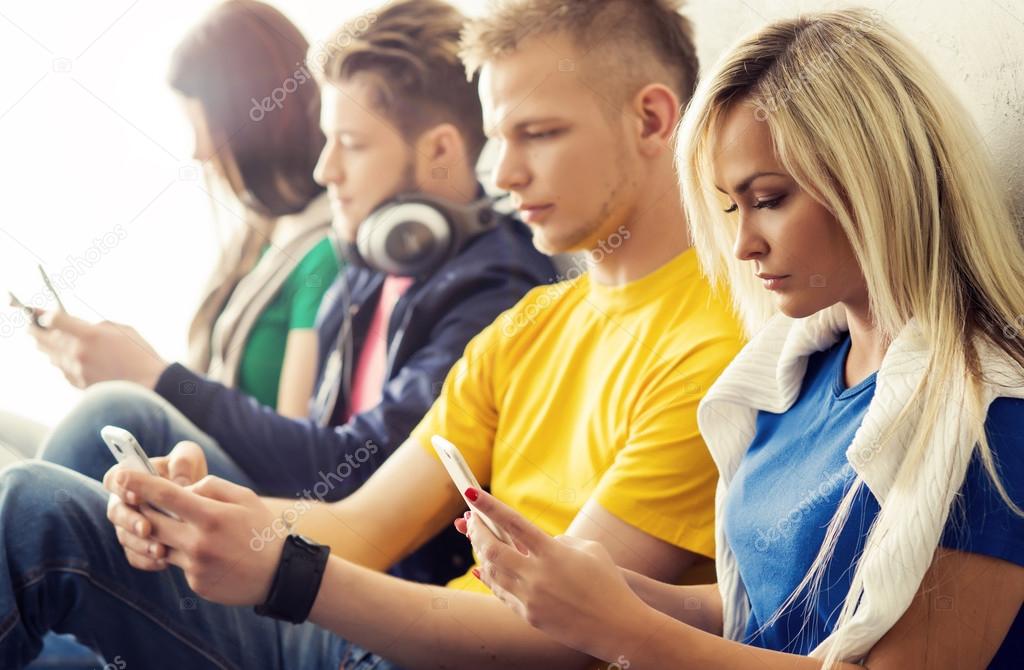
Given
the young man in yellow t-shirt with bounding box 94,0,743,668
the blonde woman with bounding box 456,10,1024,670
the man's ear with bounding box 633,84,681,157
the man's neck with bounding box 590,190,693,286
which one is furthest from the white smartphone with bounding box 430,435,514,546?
the man's ear with bounding box 633,84,681,157

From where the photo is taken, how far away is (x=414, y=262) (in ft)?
5.79

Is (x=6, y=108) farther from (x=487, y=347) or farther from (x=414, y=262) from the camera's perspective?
(x=487, y=347)

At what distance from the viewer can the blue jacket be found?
1672 mm

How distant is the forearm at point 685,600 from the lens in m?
0.99

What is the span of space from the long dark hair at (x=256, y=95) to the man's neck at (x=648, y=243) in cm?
79

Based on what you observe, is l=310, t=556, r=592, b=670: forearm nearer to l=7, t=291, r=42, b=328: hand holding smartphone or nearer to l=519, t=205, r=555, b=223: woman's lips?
l=519, t=205, r=555, b=223: woman's lips

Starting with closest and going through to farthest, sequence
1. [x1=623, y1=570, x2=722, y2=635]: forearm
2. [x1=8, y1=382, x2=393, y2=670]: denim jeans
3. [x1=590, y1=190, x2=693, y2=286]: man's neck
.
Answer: [x1=623, y1=570, x2=722, y2=635]: forearm < [x1=8, y1=382, x2=393, y2=670]: denim jeans < [x1=590, y1=190, x2=693, y2=286]: man's neck

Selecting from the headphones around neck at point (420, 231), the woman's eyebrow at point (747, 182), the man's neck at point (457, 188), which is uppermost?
the woman's eyebrow at point (747, 182)

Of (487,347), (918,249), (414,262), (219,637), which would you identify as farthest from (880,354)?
(414,262)

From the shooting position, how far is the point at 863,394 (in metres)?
0.85

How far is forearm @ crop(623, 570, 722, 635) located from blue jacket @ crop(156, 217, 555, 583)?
0.69 m

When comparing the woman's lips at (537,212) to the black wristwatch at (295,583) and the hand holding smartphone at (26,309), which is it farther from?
the hand holding smartphone at (26,309)

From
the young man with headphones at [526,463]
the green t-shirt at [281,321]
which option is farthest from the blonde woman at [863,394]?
the green t-shirt at [281,321]

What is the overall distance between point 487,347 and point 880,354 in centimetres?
58
